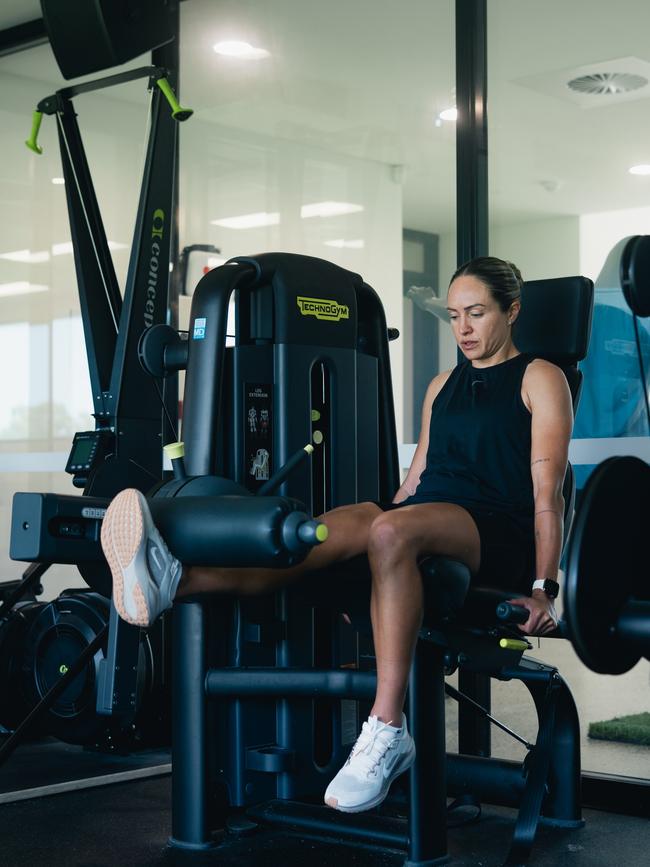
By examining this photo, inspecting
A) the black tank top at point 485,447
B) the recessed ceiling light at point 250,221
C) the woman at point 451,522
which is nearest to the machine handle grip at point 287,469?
the woman at point 451,522

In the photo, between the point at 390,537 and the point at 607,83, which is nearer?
the point at 390,537

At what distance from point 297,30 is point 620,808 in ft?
8.53

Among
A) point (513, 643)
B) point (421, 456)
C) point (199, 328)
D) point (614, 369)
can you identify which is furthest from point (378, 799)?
point (614, 369)

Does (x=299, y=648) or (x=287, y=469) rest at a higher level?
(x=287, y=469)

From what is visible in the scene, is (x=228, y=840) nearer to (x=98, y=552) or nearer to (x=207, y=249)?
(x=98, y=552)

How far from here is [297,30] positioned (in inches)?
150

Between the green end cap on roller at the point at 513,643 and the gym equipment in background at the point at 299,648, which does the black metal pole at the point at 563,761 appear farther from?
the green end cap on roller at the point at 513,643

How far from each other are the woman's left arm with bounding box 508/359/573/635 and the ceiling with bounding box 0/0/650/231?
2.58 feet

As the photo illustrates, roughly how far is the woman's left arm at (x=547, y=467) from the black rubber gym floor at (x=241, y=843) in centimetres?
65

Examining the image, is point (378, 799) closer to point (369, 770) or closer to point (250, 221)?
point (369, 770)

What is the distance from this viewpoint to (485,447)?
2574 millimetres

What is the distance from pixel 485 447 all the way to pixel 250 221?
1641 millimetres

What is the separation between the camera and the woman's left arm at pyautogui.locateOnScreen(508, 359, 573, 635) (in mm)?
2203

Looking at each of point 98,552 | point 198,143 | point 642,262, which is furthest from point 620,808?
point 198,143
